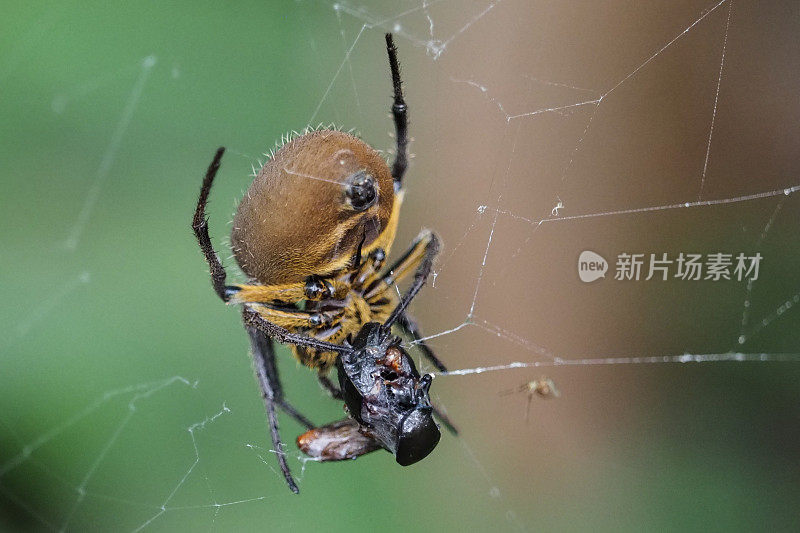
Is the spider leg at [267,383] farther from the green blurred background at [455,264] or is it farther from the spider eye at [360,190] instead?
the green blurred background at [455,264]

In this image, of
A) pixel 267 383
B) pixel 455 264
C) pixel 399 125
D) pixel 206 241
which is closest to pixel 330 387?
pixel 267 383

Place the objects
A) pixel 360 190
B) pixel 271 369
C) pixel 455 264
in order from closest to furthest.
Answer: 1. pixel 360 190
2. pixel 271 369
3. pixel 455 264

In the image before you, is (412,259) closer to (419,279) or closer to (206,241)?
(419,279)

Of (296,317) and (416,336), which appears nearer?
(296,317)

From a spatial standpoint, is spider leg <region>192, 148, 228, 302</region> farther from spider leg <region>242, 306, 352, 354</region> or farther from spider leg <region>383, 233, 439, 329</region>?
spider leg <region>383, 233, 439, 329</region>

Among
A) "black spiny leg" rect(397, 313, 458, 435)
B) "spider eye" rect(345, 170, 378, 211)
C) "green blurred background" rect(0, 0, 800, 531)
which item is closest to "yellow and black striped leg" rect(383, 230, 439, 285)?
"black spiny leg" rect(397, 313, 458, 435)

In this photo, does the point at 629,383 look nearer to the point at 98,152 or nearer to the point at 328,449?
the point at 328,449

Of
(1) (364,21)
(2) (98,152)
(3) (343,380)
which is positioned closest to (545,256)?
(1) (364,21)
